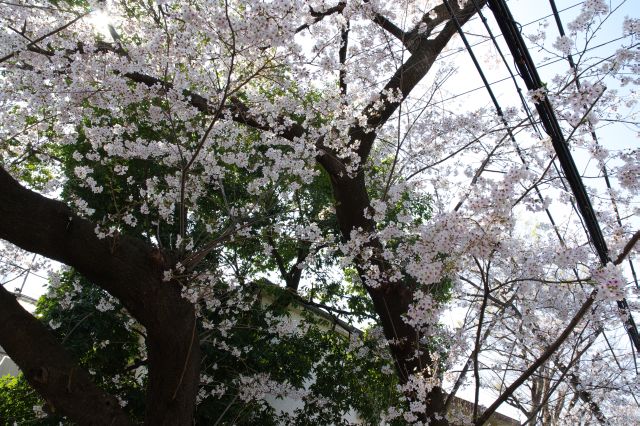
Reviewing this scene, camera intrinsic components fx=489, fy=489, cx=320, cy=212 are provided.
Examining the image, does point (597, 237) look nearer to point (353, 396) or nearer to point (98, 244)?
point (98, 244)

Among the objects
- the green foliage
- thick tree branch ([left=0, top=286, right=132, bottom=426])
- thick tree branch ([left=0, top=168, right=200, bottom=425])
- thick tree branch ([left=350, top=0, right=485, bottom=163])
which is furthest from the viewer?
the green foliage

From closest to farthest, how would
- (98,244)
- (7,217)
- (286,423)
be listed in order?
(7,217), (98,244), (286,423)

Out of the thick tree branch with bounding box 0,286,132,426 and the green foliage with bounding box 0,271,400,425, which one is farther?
the green foliage with bounding box 0,271,400,425

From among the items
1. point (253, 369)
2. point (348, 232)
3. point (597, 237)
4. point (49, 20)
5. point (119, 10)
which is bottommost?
point (253, 369)

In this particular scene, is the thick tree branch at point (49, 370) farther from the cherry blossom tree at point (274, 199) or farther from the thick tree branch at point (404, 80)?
the thick tree branch at point (404, 80)

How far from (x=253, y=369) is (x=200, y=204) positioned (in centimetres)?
221

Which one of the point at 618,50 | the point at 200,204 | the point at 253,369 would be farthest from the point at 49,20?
the point at 618,50

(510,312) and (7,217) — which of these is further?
(510,312)

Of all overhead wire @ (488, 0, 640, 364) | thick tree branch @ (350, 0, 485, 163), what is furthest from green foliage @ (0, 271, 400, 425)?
overhead wire @ (488, 0, 640, 364)

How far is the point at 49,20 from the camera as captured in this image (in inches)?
194

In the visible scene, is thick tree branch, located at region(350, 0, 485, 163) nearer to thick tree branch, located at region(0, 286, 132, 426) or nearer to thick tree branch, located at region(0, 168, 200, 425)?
thick tree branch, located at region(0, 168, 200, 425)

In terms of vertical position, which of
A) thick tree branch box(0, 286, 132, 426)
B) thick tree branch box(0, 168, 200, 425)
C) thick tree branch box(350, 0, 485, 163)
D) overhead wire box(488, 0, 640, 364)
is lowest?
thick tree branch box(0, 286, 132, 426)

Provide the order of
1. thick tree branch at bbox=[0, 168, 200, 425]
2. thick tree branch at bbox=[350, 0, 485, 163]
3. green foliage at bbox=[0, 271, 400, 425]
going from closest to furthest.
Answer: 1. thick tree branch at bbox=[0, 168, 200, 425]
2. thick tree branch at bbox=[350, 0, 485, 163]
3. green foliage at bbox=[0, 271, 400, 425]

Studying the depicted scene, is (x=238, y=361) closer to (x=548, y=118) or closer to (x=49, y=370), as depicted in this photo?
(x=49, y=370)
